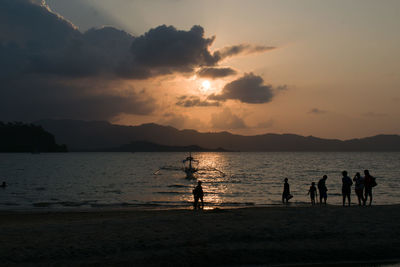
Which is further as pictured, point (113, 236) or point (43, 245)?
point (113, 236)

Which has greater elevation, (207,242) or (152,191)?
(207,242)

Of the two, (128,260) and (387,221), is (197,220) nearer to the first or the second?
(128,260)

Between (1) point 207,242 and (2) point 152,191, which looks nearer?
(1) point 207,242

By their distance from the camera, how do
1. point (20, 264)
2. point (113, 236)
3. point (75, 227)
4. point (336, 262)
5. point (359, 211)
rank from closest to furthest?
point (20, 264), point (336, 262), point (113, 236), point (75, 227), point (359, 211)

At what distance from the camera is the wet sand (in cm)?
1115

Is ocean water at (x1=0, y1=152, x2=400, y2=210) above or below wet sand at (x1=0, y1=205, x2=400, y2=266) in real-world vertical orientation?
below

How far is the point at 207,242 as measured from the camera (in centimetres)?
1253

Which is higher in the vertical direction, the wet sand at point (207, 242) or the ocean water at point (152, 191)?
the wet sand at point (207, 242)

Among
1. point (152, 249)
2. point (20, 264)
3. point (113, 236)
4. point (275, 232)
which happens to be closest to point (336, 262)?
point (275, 232)

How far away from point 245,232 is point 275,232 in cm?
121

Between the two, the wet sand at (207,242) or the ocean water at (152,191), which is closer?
the wet sand at (207,242)

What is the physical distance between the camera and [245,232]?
13844mm

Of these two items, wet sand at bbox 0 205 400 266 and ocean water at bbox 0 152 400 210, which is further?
ocean water at bbox 0 152 400 210

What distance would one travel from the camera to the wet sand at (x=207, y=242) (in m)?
11.1
